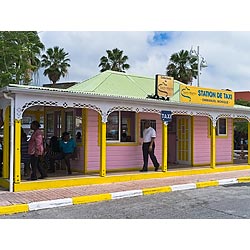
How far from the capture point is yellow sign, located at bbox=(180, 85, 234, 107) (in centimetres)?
1359

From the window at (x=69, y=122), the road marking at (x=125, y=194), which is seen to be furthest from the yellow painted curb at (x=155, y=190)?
the window at (x=69, y=122)

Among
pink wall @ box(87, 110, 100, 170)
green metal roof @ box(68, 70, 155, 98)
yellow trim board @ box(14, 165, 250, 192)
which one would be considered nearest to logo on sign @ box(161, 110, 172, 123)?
yellow trim board @ box(14, 165, 250, 192)

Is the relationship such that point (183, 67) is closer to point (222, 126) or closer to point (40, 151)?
point (222, 126)

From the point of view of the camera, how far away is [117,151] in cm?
1259

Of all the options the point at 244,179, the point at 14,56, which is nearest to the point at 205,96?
the point at 244,179

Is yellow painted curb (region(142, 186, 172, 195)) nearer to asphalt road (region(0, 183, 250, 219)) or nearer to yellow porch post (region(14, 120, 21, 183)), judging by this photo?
asphalt road (region(0, 183, 250, 219))

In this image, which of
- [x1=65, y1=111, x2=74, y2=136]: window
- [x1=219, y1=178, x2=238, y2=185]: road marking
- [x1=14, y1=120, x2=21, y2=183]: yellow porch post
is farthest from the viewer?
[x1=65, y1=111, x2=74, y2=136]: window

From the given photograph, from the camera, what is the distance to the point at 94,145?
1207 cm

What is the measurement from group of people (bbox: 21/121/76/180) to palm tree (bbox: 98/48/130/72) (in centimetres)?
2611

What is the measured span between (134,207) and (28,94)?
3866 mm

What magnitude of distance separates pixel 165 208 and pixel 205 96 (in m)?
7.35
